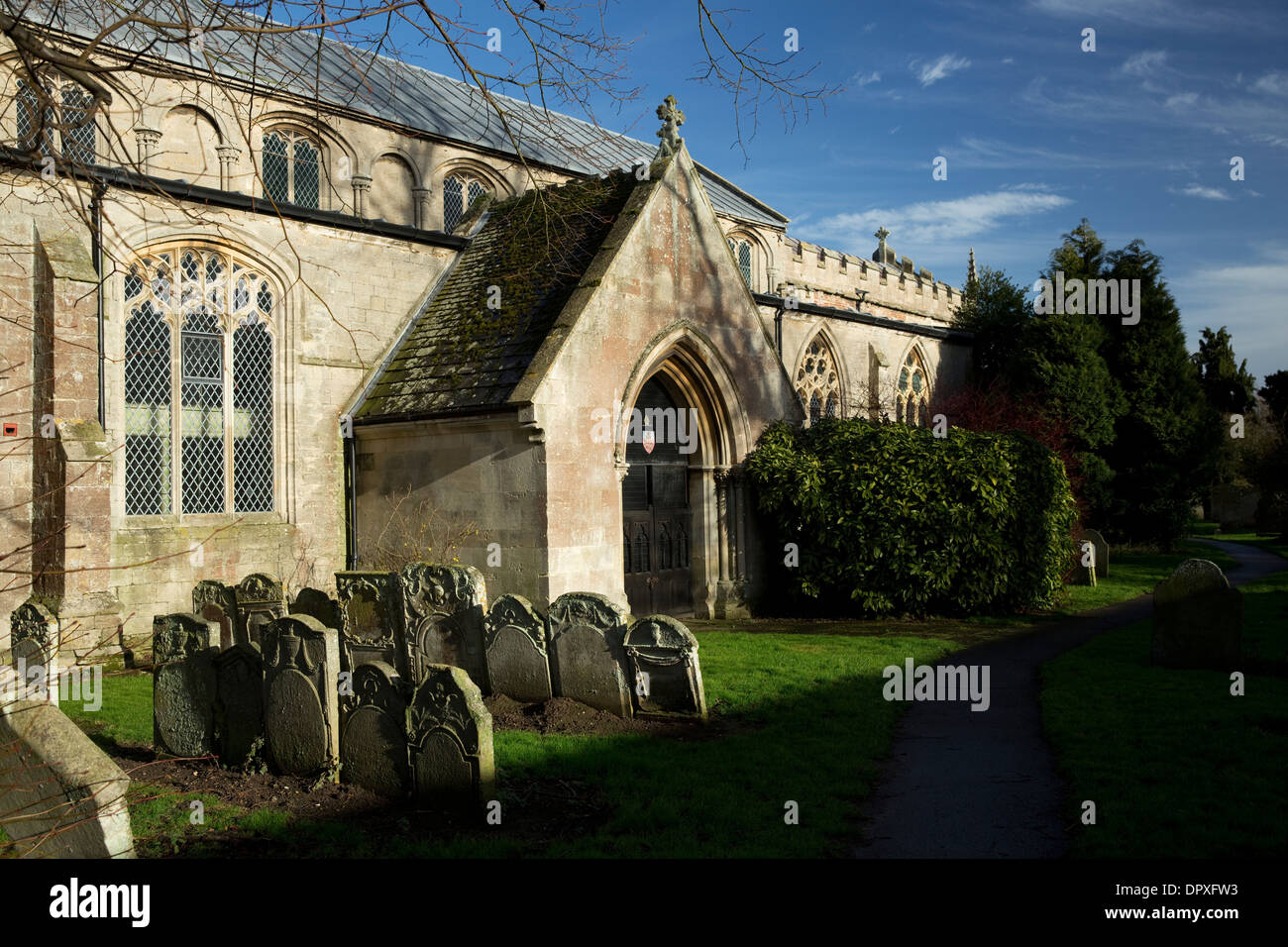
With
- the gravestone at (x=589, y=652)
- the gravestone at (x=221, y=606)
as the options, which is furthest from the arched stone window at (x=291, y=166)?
the gravestone at (x=589, y=652)

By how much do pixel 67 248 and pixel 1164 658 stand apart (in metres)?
13.2

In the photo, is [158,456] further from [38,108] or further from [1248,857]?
[1248,857]

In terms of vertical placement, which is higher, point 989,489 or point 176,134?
point 176,134

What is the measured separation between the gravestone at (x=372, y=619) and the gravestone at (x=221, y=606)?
1398 millimetres

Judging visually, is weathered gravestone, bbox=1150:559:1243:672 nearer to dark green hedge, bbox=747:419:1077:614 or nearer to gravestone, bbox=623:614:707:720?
dark green hedge, bbox=747:419:1077:614

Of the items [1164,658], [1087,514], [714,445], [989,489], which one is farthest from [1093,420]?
[1164,658]

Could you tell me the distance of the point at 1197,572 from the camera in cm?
967

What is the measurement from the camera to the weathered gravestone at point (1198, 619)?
9.63m

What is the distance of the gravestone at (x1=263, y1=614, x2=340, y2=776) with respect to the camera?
6430mm

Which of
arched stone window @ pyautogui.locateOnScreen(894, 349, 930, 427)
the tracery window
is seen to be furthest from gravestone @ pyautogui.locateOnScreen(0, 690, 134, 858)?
the tracery window

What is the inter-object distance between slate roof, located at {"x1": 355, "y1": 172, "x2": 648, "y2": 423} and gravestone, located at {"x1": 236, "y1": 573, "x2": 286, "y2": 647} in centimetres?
318

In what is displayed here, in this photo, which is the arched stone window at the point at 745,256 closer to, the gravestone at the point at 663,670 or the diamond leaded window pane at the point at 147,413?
the diamond leaded window pane at the point at 147,413

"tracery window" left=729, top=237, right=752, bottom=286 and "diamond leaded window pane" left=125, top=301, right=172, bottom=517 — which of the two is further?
"tracery window" left=729, top=237, right=752, bottom=286

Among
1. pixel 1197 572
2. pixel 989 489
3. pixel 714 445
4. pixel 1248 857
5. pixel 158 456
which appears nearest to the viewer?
pixel 1248 857
